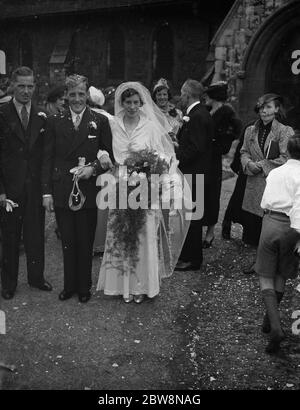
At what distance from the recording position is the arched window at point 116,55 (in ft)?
65.9

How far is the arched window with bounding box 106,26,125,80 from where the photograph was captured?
20.1 m

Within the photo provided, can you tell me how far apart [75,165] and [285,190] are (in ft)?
6.64

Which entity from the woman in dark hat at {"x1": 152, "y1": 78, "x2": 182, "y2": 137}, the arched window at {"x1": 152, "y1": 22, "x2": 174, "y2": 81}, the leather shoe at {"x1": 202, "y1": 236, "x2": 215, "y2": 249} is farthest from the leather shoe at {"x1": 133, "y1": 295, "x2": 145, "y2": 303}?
the arched window at {"x1": 152, "y1": 22, "x2": 174, "y2": 81}

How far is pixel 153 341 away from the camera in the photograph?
450 cm

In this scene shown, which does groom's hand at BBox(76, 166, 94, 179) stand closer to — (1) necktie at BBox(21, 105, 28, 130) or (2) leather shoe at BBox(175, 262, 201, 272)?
(1) necktie at BBox(21, 105, 28, 130)

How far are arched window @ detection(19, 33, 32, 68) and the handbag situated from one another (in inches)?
766

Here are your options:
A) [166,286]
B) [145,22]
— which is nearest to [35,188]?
[166,286]

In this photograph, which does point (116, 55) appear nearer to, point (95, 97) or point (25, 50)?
point (25, 50)

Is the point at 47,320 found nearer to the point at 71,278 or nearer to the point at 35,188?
the point at 71,278

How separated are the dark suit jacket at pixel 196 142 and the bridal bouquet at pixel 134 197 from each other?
0.91 m

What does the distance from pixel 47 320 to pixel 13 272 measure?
78 centimetres

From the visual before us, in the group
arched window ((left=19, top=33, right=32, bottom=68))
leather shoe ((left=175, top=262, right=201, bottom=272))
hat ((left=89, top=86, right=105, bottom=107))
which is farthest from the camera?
arched window ((left=19, top=33, right=32, bottom=68))

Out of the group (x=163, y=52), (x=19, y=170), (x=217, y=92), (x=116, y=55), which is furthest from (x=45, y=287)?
(x=116, y=55)

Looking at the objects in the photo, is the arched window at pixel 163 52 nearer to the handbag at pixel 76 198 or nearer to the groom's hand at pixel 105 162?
the groom's hand at pixel 105 162
